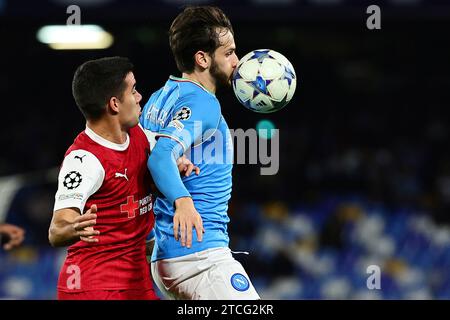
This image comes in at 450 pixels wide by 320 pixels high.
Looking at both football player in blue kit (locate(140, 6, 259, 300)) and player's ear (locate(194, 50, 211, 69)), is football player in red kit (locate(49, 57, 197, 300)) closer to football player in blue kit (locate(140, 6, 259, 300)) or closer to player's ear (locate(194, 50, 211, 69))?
football player in blue kit (locate(140, 6, 259, 300))

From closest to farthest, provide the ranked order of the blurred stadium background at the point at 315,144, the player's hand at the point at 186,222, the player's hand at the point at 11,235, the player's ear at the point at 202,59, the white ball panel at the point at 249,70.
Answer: the player's hand at the point at 186,222 → the player's ear at the point at 202,59 → the white ball panel at the point at 249,70 → the player's hand at the point at 11,235 → the blurred stadium background at the point at 315,144

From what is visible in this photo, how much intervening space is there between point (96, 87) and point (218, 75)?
0.64 meters

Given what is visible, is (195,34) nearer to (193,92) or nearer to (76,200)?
(193,92)

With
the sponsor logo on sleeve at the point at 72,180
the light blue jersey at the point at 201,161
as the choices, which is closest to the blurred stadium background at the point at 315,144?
the light blue jersey at the point at 201,161

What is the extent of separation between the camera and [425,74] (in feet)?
41.9

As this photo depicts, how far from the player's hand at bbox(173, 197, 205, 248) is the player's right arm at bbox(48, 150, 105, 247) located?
14.3 inches

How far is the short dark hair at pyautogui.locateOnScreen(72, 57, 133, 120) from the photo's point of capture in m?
3.98

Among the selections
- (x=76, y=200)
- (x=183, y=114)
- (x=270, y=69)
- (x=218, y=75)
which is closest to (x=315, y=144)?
(x=270, y=69)

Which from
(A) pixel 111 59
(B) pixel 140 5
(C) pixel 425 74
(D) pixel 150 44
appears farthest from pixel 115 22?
(A) pixel 111 59

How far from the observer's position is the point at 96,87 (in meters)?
3.99

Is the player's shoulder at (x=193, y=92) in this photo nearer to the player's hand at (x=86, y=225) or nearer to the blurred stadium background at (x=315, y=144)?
the player's hand at (x=86, y=225)

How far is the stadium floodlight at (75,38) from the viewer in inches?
483

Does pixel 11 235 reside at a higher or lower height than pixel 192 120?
→ lower

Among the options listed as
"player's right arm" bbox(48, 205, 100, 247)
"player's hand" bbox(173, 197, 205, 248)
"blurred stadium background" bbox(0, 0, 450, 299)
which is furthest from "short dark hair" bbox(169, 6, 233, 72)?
"blurred stadium background" bbox(0, 0, 450, 299)
